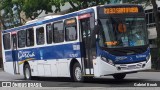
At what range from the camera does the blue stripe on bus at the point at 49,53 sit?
19600mm

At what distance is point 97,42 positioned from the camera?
Result: 57.8 feet

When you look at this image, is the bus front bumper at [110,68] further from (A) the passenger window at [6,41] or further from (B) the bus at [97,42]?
(A) the passenger window at [6,41]

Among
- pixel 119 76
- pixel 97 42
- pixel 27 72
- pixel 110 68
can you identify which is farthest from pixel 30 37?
pixel 110 68

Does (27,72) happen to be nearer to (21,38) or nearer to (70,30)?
(21,38)

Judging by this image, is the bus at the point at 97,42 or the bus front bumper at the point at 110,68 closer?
the bus front bumper at the point at 110,68

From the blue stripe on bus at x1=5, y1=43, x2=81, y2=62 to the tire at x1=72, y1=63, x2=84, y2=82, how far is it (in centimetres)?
48

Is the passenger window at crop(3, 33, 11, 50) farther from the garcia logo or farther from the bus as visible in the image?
the bus

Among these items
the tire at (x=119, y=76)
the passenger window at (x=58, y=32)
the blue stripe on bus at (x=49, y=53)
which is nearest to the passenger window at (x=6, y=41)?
the blue stripe on bus at (x=49, y=53)

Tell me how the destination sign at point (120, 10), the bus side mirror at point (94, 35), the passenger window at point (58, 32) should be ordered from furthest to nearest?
the passenger window at point (58, 32)
the destination sign at point (120, 10)
the bus side mirror at point (94, 35)

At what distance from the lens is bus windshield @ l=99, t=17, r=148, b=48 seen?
1755 centimetres

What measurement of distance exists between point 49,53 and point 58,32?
1.59 metres

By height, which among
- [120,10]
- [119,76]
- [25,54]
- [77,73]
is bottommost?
[119,76]

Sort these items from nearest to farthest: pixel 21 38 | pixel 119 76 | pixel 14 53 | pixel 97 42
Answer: pixel 97 42 → pixel 119 76 → pixel 21 38 → pixel 14 53

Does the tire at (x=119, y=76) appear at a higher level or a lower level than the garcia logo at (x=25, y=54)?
lower
